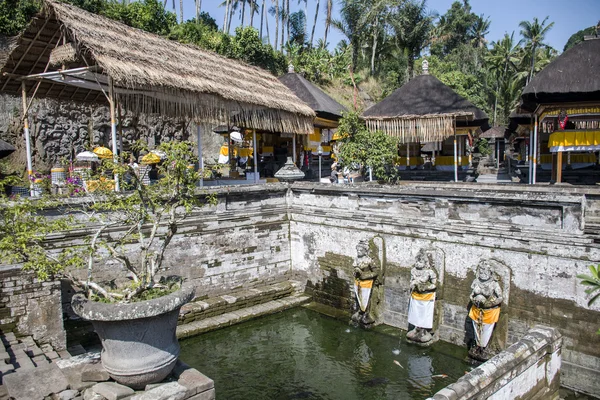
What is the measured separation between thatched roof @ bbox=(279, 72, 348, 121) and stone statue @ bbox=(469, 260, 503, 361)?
914 cm

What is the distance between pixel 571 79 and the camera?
11.0 metres

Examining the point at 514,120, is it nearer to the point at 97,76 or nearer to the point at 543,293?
the point at 543,293

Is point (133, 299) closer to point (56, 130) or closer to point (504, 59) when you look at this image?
point (56, 130)

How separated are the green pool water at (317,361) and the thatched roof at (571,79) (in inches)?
285

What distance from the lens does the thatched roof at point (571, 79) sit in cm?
1072

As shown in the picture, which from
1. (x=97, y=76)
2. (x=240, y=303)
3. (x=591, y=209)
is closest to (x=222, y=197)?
(x=240, y=303)

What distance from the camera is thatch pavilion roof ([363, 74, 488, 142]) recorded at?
43.3 ft

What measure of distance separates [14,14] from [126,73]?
15.2 meters

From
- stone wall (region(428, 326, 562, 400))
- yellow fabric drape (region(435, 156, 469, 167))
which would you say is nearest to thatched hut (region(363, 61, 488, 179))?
yellow fabric drape (region(435, 156, 469, 167))

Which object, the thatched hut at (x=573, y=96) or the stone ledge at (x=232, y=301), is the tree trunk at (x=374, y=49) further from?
the stone ledge at (x=232, y=301)

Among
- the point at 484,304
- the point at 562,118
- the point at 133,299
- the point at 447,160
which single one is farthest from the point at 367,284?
the point at 447,160

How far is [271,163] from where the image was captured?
55.0ft

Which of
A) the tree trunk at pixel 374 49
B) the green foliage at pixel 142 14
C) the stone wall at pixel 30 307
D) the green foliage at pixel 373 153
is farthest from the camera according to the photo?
the tree trunk at pixel 374 49

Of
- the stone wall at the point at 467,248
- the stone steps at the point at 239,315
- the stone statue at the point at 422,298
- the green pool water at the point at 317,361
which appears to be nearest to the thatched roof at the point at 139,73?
the stone wall at the point at 467,248
